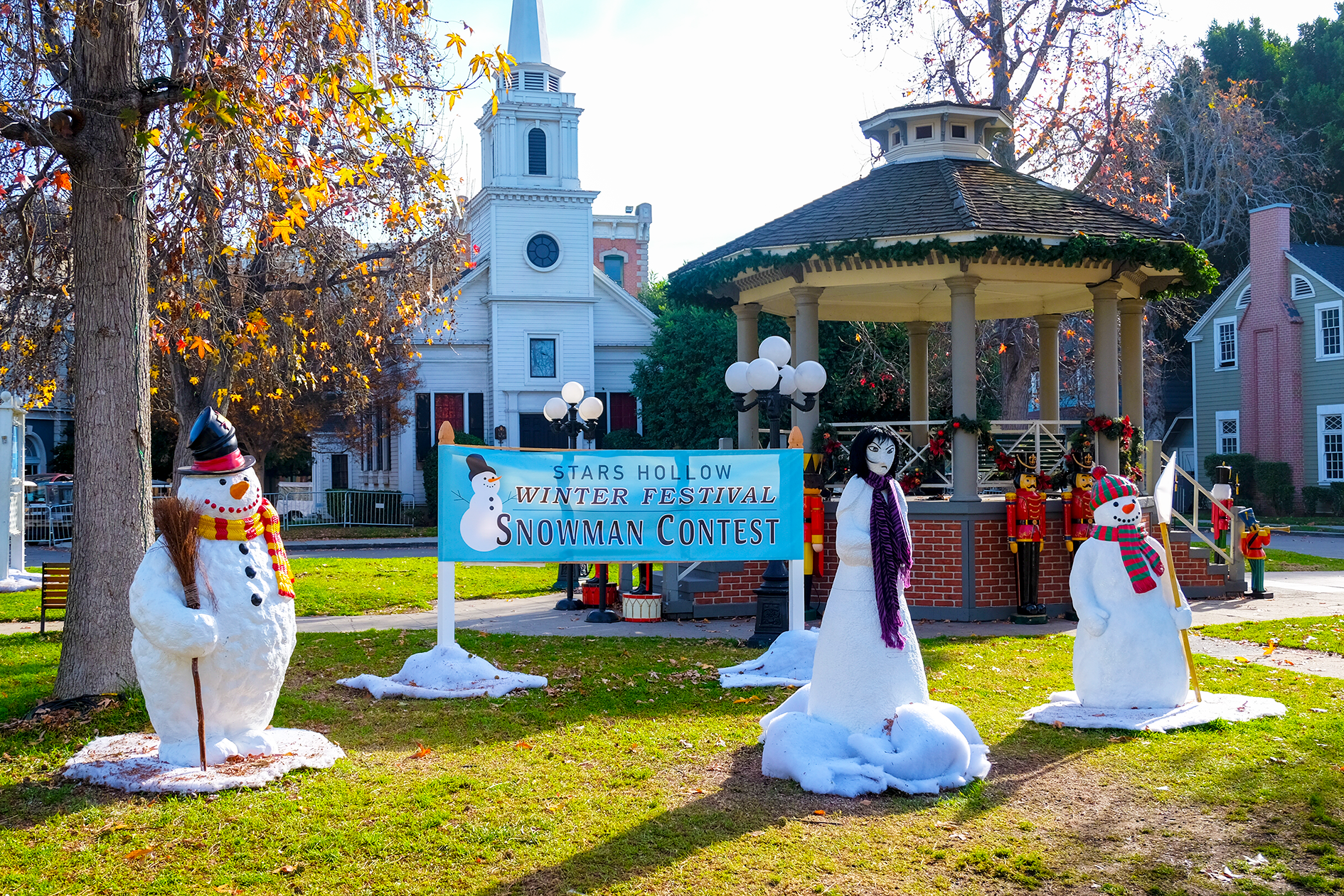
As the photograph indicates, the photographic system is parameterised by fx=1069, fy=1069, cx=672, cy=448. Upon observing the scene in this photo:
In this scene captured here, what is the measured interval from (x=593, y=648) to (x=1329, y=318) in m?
Answer: 30.0

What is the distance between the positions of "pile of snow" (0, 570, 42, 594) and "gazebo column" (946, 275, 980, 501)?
13.2m

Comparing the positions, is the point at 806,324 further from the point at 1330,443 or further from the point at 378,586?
the point at 1330,443

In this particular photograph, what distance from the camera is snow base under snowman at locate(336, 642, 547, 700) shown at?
8.16m

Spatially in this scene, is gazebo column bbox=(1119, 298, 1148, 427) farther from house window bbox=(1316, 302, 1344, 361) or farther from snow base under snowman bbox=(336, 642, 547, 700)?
house window bbox=(1316, 302, 1344, 361)

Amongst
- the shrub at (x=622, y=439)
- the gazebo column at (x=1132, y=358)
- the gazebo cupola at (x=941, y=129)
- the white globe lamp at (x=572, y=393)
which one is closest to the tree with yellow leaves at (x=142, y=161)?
the white globe lamp at (x=572, y=393)

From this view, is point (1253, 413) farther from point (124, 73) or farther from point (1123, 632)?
point (124, 73)

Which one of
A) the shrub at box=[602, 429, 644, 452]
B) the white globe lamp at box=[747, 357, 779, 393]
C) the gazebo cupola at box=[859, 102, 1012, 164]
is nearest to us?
the white globe lamp at box=[747, 357, 779, 393]

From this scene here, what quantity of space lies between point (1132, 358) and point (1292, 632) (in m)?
4.64

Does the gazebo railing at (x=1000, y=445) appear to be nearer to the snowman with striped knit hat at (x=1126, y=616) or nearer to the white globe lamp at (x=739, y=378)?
the white globe lamp at (x=739, y=378)

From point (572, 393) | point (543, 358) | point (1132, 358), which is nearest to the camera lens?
point (1132, 358)

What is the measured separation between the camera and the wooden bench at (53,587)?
1125cm

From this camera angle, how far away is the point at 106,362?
729 centimetres

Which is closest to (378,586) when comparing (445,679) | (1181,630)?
(445,679)

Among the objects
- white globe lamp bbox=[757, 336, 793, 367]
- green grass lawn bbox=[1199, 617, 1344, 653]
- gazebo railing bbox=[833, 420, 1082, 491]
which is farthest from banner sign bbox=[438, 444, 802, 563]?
green grass lawn bbox=[1199, 617, 1344, 653]
